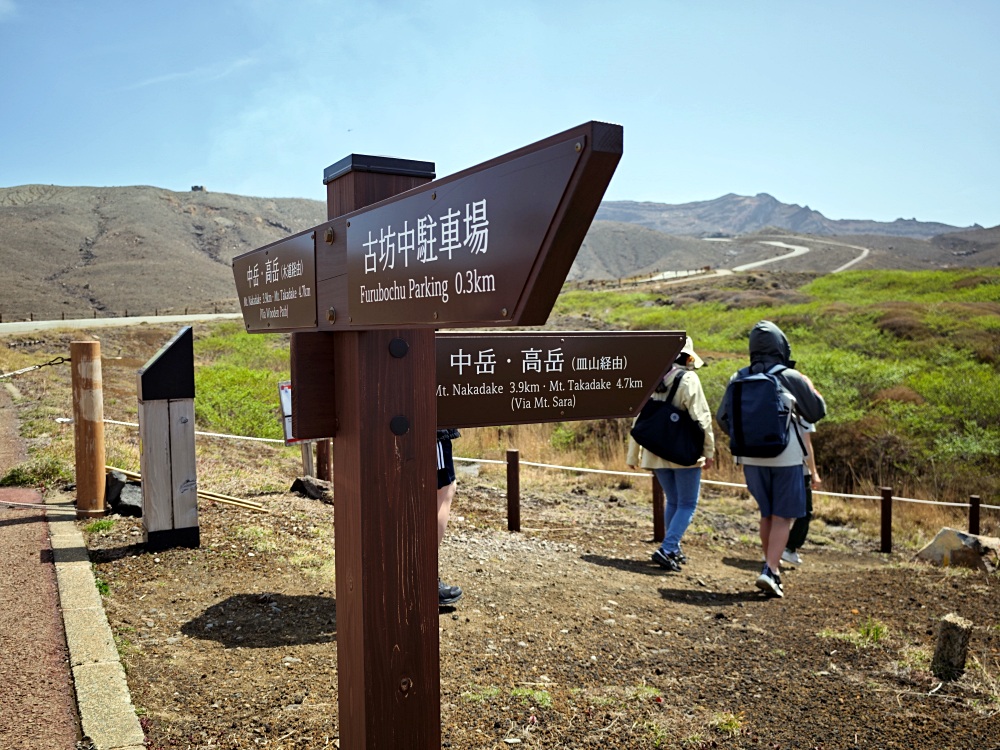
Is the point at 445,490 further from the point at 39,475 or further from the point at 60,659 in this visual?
the point at 39,475

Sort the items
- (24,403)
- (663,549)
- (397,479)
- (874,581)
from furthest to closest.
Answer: (24,403)
(663,549)
(874,581)
(397,479)

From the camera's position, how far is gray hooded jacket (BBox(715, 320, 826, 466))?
17.5ft

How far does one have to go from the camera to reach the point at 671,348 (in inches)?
150

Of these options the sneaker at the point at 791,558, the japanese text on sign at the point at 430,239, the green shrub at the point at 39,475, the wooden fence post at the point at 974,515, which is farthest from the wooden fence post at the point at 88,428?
the wooden fence post at the point at 974,515

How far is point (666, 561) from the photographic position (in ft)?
20.6

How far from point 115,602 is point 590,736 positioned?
2.61 m

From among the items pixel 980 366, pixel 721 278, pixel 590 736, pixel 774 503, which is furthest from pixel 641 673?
pixel 721 278

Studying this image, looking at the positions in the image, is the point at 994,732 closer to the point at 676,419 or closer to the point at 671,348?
the point at 671,348

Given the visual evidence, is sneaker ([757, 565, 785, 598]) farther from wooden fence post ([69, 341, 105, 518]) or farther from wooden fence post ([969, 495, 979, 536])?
wooden fence post ([69, 341, 105, 518])

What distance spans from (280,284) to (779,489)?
158 inches

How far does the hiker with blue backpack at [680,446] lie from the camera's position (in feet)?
19.9

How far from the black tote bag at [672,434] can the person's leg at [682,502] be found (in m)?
0.19

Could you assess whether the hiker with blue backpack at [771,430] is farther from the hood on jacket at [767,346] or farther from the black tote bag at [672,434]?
the black tote bag at [672,434]

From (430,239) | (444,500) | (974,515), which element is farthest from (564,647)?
(974,515)
